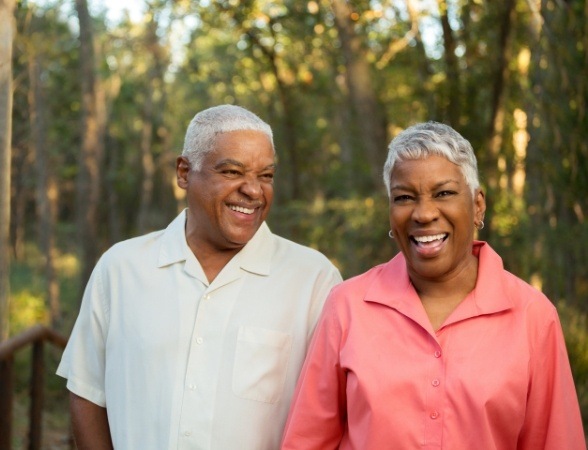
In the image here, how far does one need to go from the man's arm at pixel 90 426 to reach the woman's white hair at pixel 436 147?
4.18ft

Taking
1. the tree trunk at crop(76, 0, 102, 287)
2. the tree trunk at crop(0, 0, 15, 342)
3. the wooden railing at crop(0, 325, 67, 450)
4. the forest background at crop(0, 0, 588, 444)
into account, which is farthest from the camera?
the tree trunk at crop(76, 0, 102, 287)

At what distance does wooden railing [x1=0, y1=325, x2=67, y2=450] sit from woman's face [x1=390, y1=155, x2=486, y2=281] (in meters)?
2.24

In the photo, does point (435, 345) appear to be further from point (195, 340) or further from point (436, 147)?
point (195, 340)

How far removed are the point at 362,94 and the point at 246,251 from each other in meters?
6.45

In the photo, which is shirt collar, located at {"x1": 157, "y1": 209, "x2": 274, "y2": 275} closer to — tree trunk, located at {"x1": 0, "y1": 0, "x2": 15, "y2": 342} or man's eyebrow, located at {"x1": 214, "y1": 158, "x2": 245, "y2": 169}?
man's eyebrow, located at {"x1": 214, "y1": 158, "x2": 245, "y2": 169}

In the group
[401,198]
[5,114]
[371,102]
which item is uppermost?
[371,102]

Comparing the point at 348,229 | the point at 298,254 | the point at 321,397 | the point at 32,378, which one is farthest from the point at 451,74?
the point at 321,397

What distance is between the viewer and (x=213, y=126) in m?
2.98

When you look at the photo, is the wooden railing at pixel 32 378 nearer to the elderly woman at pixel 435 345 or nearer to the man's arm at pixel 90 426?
the man's arm at pixel 90 426

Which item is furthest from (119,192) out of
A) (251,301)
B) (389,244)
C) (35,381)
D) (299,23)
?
(251,301)

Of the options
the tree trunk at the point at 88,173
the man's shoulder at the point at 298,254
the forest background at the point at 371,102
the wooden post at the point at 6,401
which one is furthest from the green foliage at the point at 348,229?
the man's shoulder at the point at 298,254

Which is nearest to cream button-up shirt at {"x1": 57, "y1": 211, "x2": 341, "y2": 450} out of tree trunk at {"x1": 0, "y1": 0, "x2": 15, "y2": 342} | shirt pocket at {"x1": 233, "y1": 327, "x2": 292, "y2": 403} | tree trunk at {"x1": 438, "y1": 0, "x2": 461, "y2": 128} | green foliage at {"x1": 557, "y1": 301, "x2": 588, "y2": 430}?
shirt pocket at {"x1": 233, "y1": 327, "x2": 292, "y2": 403}

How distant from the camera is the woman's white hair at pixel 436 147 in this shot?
260 centimetres

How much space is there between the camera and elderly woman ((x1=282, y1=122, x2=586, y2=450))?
2471mm
